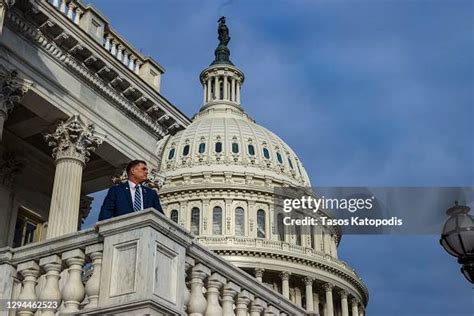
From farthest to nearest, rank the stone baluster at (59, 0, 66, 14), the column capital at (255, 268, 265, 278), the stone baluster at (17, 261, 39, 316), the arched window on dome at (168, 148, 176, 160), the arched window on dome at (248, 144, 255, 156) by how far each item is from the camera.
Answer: the arched window on dome at (168, 148, 176, 160) < the arched window on dome at (248, 144, 255, 156) < the column capital at (255, 268, 265, 278) < the stone baluster at (59, 0, 66, 14) < the stone baluster at (17, 261, 39, 316)

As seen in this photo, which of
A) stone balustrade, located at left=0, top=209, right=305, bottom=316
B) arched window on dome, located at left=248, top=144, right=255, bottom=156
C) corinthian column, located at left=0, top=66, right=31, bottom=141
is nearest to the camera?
stone balustrade, located at left=0, top=209, right=305, bottom=316

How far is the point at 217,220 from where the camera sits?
91500 mm

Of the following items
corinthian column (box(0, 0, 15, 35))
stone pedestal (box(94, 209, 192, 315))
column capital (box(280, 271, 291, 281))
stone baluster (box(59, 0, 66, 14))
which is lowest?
stone pedestal (box(94, 209, 192, 315))

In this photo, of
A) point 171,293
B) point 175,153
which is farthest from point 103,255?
point 175,153

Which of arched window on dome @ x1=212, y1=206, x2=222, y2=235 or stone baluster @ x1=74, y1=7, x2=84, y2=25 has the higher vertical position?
arched window on dome @ x1=212, y1=206, x2=222, y2=235

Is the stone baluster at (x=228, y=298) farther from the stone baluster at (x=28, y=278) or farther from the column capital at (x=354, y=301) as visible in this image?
the column capital at (x=354, y=301)

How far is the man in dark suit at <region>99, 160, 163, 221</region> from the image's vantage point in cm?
938

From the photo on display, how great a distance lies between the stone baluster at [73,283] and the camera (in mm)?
8570

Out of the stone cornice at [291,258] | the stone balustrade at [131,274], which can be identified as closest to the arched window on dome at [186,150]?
the stone cornice at [291,258]

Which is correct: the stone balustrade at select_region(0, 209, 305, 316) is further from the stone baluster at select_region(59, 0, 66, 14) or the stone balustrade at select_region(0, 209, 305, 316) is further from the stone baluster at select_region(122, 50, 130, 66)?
the stone baluster at select_region(122, 50, 130, 66)

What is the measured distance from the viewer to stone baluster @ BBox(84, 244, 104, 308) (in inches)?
324

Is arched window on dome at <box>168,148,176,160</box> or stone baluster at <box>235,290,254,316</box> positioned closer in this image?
stone baluster at <box>235,290,254,316</box>

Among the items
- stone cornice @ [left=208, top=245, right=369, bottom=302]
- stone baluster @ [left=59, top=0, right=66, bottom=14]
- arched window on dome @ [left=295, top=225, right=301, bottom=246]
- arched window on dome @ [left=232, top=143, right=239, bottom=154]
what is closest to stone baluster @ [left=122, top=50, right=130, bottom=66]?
stone baluster @ [left=59, top=0, right=66, bottom=14]

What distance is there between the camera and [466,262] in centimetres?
926
